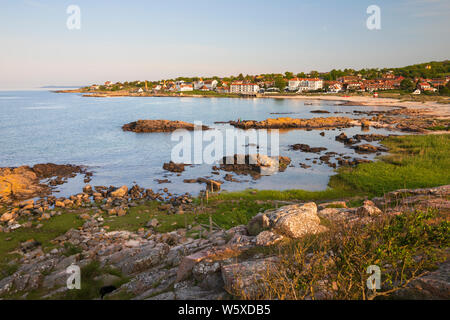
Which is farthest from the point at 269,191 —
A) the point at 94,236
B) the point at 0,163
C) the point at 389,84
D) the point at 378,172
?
the point at 389,84

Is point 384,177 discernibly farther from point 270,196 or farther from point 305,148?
point 305,148

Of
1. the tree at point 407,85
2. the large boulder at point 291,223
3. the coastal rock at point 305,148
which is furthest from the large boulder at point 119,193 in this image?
the tree at point 407,85

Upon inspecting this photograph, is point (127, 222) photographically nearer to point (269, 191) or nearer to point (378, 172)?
point (269, 191)

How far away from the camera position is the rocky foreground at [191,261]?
8477 mm

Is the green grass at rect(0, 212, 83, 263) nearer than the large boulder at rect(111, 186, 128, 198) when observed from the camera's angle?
Yes

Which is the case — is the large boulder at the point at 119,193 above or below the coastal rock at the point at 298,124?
below

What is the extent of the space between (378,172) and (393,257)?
2654 cm

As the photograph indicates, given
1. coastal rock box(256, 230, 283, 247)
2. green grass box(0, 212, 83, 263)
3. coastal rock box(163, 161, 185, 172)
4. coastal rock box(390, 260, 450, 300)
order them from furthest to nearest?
coastal rock box(163, 161, 185, 172) → green grass box(0, 212, 83, 263) → coastal rock box(256, 230, 283, 247) → coastal rock box(390, 260, 450, 300)

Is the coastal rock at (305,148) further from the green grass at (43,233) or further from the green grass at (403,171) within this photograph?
the green grass at (43,233)

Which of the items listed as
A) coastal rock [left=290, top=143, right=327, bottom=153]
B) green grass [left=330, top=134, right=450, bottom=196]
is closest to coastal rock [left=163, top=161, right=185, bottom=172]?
green grass [left=330, top=134, right=450, bottom=196]

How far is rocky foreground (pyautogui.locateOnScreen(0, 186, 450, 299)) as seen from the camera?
848 cm

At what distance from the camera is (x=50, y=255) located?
16000 mm

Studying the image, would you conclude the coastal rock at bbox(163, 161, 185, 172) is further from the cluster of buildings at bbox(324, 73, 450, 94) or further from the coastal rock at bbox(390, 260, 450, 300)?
the cluster of buildings at bbox(324, 73, 450, 94)

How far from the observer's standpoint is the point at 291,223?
40.7ft
